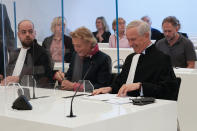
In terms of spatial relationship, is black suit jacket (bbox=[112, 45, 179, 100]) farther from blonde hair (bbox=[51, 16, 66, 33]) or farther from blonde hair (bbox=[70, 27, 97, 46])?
blonde hair (bbox=[51, 16, 66, 33])

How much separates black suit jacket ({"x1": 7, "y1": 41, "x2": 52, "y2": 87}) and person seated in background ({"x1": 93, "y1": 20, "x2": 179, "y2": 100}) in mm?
484

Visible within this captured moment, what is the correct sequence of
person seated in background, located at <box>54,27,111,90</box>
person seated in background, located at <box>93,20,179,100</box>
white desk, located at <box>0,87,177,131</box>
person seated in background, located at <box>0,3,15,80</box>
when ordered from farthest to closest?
1. person seated in background, located at <box>54,27,111,90</box>
2. person seated in background, located at <box>0,3,15,80</box>
3. person seated in background, located at <box>93,20,179,100</box>
4. white desk, located at <box>0,87,177,131</box>

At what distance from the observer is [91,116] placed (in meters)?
2.95

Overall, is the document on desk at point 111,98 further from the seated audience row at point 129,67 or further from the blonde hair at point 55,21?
the blonde hair at point 55,21

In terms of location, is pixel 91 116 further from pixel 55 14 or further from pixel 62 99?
pixel 55 14

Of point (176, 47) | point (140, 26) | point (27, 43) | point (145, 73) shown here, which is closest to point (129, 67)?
point (145, 73)

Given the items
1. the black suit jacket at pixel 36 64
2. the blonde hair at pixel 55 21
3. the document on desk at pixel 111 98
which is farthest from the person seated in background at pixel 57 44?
the document on desk at pixel 111 98

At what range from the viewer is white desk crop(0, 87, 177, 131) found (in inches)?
109

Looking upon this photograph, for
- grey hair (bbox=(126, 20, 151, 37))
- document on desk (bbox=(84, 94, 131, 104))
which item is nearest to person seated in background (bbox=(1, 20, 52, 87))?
document on desk (bbox=(84, 94, 131, 104))

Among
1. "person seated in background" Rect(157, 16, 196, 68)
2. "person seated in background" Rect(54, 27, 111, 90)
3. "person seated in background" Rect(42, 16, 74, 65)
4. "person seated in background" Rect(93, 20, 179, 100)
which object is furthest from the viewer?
"person seated in background" Rect(157, 16, 196, 68)

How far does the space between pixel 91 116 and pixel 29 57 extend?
1248mm

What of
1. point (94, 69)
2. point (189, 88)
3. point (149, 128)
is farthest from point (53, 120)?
point (189, 88)

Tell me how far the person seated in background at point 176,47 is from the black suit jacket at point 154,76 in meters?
2.41

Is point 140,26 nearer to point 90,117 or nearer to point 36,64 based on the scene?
point 36,64
